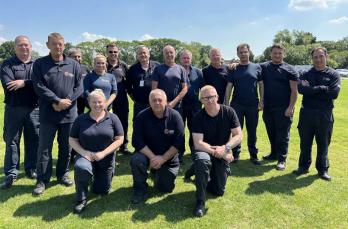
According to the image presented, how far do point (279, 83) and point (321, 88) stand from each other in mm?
1051

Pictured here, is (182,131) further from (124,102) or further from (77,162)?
(124,102)

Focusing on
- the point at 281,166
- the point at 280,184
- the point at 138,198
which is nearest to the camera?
the point at 138,198

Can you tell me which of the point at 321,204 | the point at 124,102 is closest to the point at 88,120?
the point at 124,102

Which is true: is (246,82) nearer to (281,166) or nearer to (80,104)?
(281,166)

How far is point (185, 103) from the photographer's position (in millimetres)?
7027

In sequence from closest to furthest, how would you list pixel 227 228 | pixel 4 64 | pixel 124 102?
pixel 227 228, pixel 4 64, pixel 124 102

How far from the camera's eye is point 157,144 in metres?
5.27

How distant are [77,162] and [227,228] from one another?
2.28 m

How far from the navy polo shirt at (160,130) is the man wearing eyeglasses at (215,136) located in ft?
0.87

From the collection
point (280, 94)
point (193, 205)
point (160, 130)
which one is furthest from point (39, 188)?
point (280, 94)

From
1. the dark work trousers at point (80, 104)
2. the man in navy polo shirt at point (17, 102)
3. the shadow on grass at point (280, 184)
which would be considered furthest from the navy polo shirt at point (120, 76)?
the shadow on grass at point (280, 184)

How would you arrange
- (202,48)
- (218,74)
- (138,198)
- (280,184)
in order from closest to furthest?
(138,198), (280,184), (218,74), (202,48)

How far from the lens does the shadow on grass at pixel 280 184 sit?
5531 millimetres

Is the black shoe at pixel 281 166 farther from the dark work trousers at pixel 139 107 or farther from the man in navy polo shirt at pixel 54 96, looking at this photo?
the man in navy polo shirt at pixel 54 96
